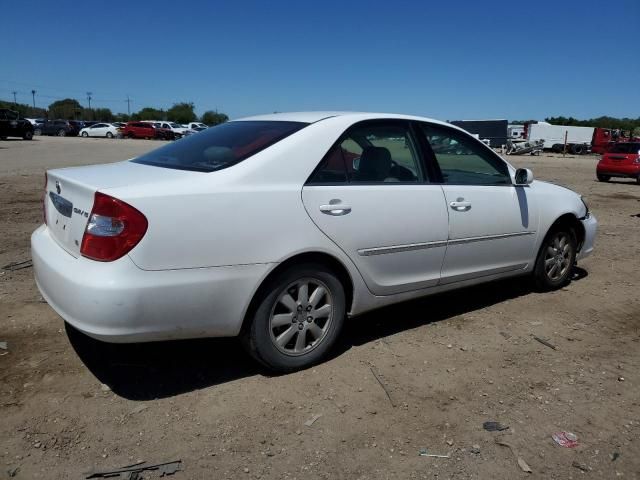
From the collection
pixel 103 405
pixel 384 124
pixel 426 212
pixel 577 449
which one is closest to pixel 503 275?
pixel 426 212

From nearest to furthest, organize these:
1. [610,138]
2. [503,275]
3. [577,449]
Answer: [577,449] → [503,275] → [610,138]

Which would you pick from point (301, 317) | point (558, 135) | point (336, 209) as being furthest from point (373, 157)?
point (558, 135)

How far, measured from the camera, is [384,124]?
13.3ft

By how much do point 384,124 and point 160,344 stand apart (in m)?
2.25

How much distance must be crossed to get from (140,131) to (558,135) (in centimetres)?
3724

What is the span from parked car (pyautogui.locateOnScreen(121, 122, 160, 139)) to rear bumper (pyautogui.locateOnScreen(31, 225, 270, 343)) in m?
49.1

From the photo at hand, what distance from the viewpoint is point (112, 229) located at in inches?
113

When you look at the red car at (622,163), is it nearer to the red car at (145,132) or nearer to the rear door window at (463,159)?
the rear door window at (463,159)

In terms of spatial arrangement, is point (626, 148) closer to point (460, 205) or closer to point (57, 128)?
point (460, 205)

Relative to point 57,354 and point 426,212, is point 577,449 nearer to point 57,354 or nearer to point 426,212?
point 426,212

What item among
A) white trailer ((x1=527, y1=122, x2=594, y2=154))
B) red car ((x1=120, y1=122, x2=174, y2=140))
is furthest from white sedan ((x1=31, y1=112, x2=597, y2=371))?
red car ((x1=120, y1=122, x2=174, y2=140))

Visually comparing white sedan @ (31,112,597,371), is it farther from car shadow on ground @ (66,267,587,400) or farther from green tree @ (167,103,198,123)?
green tree @ (167,103,198,123)

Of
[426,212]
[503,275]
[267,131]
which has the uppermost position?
[267,131]

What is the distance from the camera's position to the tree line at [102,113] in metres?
92.6
